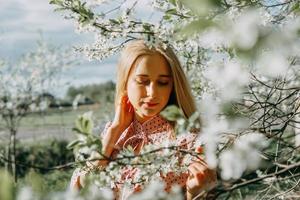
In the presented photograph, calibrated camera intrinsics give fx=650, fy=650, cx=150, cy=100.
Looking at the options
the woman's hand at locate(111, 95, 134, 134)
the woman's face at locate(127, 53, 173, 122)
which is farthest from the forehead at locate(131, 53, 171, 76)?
the woman's hand at locate(111, 95, 134, 134)

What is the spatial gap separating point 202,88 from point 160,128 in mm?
931

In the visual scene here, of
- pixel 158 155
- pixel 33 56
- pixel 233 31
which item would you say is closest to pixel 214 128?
pixel 233 31

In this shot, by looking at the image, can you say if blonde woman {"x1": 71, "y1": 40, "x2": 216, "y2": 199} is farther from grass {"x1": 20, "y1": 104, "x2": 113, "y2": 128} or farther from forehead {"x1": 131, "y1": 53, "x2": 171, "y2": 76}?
grass {"x1": 20, "y1": 104, "x2": 113, "y2": 128}

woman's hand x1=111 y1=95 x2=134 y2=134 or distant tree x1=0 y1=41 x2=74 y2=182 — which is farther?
Result: distant tree x1=0 y1=41 x2=74 y2=182

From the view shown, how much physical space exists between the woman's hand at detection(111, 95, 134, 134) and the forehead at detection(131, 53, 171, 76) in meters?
0.17

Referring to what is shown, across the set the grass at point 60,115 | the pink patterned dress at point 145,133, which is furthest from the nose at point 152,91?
Result: the grass at point 60,115

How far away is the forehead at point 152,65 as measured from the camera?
248cm

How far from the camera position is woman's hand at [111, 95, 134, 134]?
8.57 ft

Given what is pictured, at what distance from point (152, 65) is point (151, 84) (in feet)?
0.26

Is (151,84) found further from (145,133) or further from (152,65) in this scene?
(145,133)

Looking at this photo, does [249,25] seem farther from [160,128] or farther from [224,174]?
[160,128]

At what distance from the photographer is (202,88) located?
11.3 ft

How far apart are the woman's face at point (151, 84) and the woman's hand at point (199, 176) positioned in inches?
15.8

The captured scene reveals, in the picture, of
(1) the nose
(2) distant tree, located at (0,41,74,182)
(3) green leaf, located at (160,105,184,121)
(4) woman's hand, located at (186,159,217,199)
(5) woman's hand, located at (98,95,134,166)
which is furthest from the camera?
(2) distant tree, located at (0,41,74,182)
